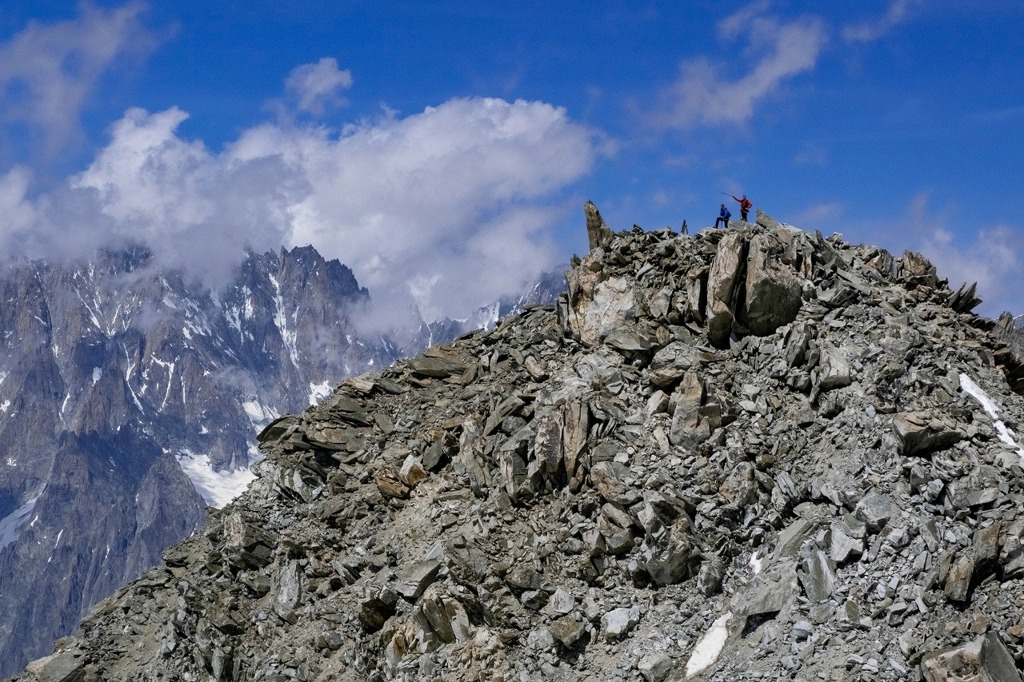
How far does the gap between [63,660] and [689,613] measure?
31.1m

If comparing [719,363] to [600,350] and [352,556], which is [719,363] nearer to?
[600,350]

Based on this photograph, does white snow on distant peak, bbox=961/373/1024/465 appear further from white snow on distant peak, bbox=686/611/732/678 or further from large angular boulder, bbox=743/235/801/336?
white snow on distant peak, bbox=686/611/732/678

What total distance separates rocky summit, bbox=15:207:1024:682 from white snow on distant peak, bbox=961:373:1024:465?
9 centimetres

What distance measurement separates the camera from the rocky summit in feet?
85.5

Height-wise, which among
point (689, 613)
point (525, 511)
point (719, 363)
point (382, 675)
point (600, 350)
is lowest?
point (689, 613)

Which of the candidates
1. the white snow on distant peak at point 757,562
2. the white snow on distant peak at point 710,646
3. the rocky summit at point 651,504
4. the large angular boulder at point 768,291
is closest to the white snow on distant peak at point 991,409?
the rocky summit at point 651,504

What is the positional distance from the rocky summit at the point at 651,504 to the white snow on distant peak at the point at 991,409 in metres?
0.09

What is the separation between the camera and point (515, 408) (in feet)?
127

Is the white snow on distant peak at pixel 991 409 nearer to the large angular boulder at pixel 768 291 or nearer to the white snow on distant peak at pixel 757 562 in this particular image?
the large angular boulder at pixel 768 291

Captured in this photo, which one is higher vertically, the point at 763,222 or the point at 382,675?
the point at 763,222

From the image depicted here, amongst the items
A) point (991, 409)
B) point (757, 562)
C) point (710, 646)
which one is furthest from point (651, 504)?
point (991, 409)

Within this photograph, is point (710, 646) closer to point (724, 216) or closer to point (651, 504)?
point (651, 504)

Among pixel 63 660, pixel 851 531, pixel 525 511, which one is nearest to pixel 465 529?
pixel 525 511

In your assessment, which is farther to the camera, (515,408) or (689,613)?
(515,408)
